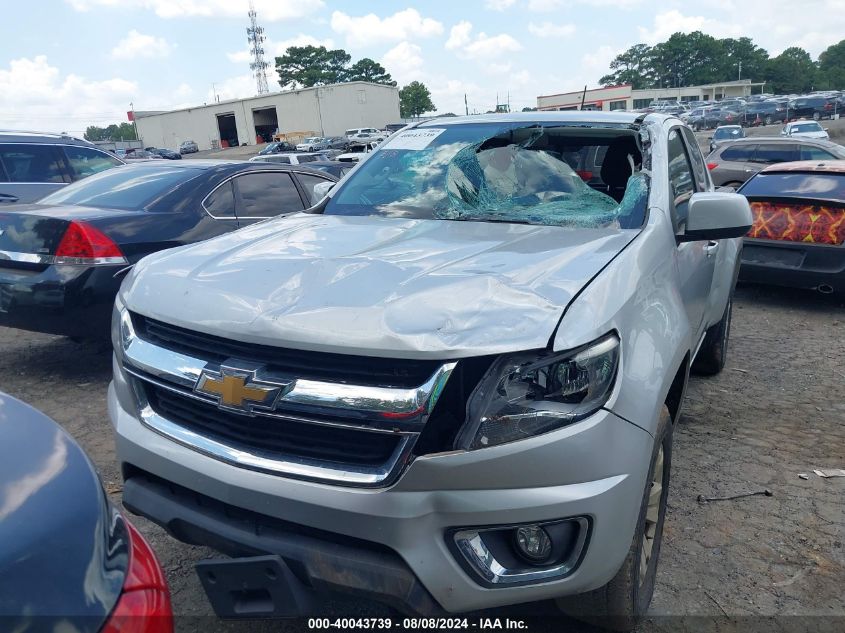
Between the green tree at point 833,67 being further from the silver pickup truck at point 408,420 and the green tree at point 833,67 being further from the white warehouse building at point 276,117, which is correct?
the silver pickup truck at point 408,420

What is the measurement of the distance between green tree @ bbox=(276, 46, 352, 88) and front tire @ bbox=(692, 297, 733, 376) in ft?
315

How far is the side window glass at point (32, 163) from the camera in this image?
7.61m

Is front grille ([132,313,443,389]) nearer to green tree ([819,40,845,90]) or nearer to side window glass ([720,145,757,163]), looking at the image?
side window glass ([720,145,757,163])

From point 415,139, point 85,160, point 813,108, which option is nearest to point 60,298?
point 415,139

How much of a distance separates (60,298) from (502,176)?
290 cm

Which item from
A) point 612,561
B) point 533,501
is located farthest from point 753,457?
point 533,501

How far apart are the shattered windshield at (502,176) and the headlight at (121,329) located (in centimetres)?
123

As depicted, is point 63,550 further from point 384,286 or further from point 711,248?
point 711,248

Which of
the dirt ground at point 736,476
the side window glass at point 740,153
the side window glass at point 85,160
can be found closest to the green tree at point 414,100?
the side window glass at point 740,153

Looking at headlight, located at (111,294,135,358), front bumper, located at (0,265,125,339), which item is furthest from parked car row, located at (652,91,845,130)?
headlight, located at (111,294,135,358)

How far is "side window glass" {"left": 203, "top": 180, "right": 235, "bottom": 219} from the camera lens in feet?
16.6

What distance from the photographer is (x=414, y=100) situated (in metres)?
97.4

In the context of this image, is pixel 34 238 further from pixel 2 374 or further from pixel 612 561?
pixel 612 561

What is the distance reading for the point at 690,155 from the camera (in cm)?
398
